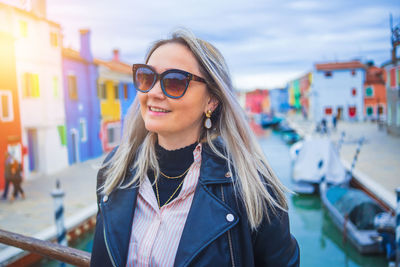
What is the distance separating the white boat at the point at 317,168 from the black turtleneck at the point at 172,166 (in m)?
7.06

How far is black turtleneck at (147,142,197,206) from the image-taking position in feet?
2.91

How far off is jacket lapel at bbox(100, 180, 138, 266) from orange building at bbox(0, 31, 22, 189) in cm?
189

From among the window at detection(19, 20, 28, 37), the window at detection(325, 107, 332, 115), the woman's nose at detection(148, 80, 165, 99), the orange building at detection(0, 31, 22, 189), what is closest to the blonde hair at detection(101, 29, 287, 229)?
the woman's nose at detection(148, 80, 165, 99)

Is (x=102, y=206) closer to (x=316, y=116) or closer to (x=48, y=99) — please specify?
(x=48, y=99)

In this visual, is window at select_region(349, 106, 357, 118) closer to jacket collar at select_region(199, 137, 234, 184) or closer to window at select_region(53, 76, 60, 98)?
window at select_region(53, 76, 60, 98)

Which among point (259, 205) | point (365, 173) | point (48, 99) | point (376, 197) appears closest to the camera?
point (259, 205)

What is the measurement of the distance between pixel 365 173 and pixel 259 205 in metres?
7.07

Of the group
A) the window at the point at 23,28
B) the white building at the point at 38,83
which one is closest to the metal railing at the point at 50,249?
the white building at the point at 38,83

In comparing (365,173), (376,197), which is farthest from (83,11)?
(365,173)

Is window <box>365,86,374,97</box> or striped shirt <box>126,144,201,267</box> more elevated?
window <box>365,86,374,97</box>

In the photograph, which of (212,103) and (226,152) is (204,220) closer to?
(226,152)

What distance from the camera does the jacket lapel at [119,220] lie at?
82cm

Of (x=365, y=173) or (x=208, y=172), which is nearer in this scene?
(x=208, y=172)

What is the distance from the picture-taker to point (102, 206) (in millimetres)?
913
